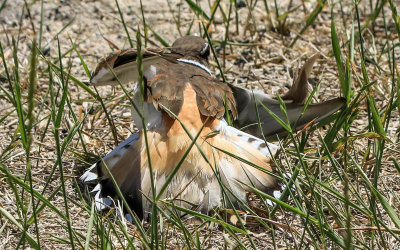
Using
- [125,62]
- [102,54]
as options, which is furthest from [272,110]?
[102,54]

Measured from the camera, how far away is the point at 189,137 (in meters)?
2.87

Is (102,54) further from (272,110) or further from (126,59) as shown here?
(272,110)

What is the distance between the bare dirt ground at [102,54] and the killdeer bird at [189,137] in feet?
0.50

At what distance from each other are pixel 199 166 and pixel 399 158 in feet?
3.74

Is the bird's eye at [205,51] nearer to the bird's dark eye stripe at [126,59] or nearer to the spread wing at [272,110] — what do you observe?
the spread wing at [272,110]

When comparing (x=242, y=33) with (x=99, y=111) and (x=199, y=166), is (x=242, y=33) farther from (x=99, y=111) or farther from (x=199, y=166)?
(x=199, y=166)

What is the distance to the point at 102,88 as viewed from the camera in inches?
184

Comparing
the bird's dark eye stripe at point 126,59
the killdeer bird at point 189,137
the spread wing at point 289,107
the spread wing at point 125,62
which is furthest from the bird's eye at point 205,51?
the bird's dark eye stripe at point 126,59

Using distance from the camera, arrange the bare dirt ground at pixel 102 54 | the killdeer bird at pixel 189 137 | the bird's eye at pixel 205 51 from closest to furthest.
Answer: the killdeer bird at pixel 189 137, the bare dirt ground at pixel 102 54, the bird's eye at pixel 205 51

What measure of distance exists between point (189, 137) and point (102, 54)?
91.1 inches

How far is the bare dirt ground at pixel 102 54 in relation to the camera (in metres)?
3.28

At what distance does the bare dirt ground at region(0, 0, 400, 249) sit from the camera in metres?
3.28

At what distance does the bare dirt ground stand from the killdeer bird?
154mm

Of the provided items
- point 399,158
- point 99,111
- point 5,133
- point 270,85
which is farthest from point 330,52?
point 5,133
